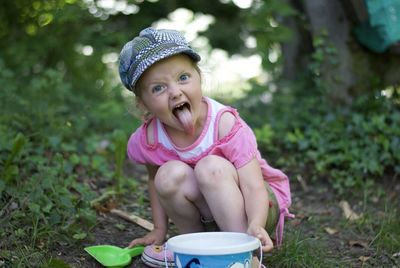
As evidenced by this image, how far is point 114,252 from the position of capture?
2332 millimetres

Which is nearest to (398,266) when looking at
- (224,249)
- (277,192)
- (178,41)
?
(277,192)

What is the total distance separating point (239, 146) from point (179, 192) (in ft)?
0.88

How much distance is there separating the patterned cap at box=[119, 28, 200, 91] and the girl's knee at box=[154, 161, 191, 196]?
1.03 feet

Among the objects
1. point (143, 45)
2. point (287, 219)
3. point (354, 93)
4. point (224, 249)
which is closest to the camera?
point (224, 249)

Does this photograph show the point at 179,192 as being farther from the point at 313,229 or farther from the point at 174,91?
the point at 313,229

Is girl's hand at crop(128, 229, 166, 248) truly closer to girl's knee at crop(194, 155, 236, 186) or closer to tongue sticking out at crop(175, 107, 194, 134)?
girl's knee at crop(194, 155, 236, 186)

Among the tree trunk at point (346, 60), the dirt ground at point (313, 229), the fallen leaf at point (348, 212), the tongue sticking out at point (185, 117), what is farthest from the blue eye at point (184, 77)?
the tree trunk at point (346, 60)

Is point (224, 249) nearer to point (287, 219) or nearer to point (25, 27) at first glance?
point (287, 219)

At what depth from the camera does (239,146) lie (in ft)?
7.42

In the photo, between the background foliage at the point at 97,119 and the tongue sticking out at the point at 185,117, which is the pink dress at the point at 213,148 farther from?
the background foliage at the point at 97,119

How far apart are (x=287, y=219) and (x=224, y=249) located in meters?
1.36

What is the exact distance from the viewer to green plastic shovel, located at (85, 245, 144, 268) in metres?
2.28

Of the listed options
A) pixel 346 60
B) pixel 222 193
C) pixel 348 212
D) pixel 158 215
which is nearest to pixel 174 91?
pixel 222 193

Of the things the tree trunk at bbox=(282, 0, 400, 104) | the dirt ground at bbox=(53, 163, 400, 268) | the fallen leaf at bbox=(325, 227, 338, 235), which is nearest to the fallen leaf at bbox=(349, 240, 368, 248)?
the dirt ground at bbox=(53, 163, 400, 268)
